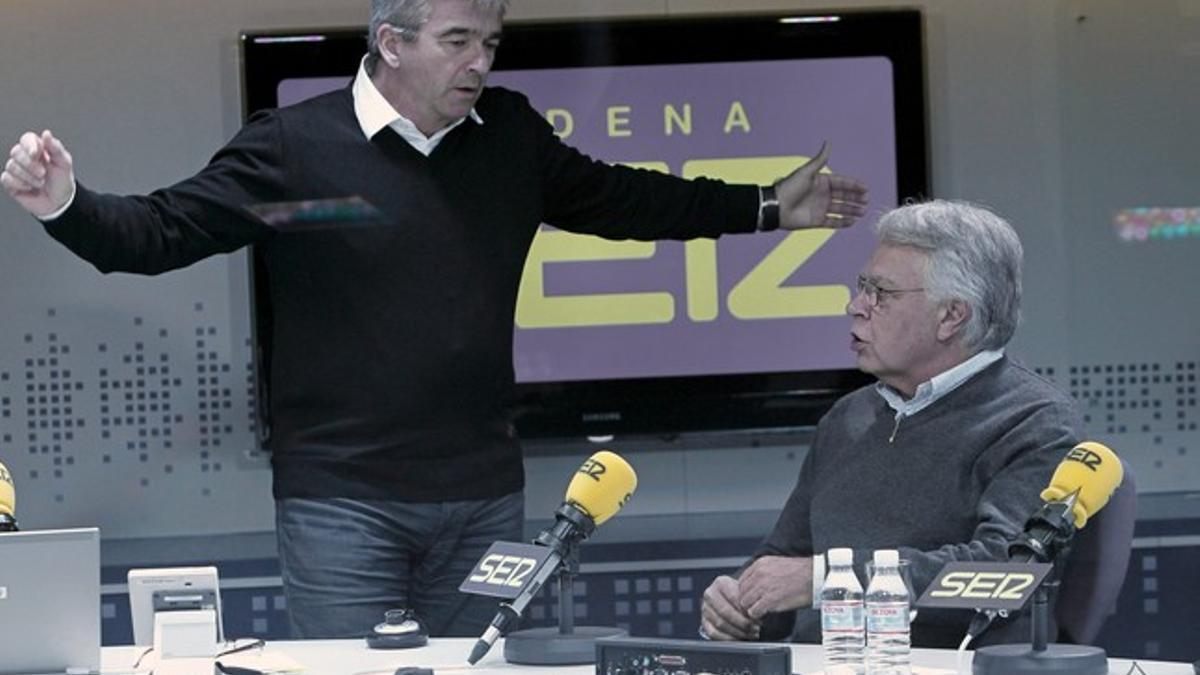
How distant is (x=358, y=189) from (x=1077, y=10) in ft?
8.76

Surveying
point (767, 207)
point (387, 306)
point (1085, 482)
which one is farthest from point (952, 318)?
point (387, 306)

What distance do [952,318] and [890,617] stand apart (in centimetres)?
85

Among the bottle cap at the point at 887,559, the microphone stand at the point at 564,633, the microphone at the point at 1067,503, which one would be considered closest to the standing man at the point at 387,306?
the microphone stand at the point at 564,633

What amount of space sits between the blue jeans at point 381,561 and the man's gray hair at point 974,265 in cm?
97

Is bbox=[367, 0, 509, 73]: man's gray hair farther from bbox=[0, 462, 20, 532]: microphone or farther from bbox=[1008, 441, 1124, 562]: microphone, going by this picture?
bbox=[1008, 441, 1124, 562]: microphone

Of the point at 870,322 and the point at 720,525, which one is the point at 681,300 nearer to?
the point at 720,525

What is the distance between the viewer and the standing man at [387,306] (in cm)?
413

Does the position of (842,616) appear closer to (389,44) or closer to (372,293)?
(372,293)

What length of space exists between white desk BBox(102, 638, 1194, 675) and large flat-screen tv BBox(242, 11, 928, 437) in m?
2.36

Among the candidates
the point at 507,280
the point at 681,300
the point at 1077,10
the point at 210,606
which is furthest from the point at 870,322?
the point at 1077,10

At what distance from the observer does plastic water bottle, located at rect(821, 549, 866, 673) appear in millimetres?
3174

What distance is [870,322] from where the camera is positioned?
12.6 ft

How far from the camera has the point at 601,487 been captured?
3.30m

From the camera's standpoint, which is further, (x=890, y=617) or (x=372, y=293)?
(x=372, y=293)
